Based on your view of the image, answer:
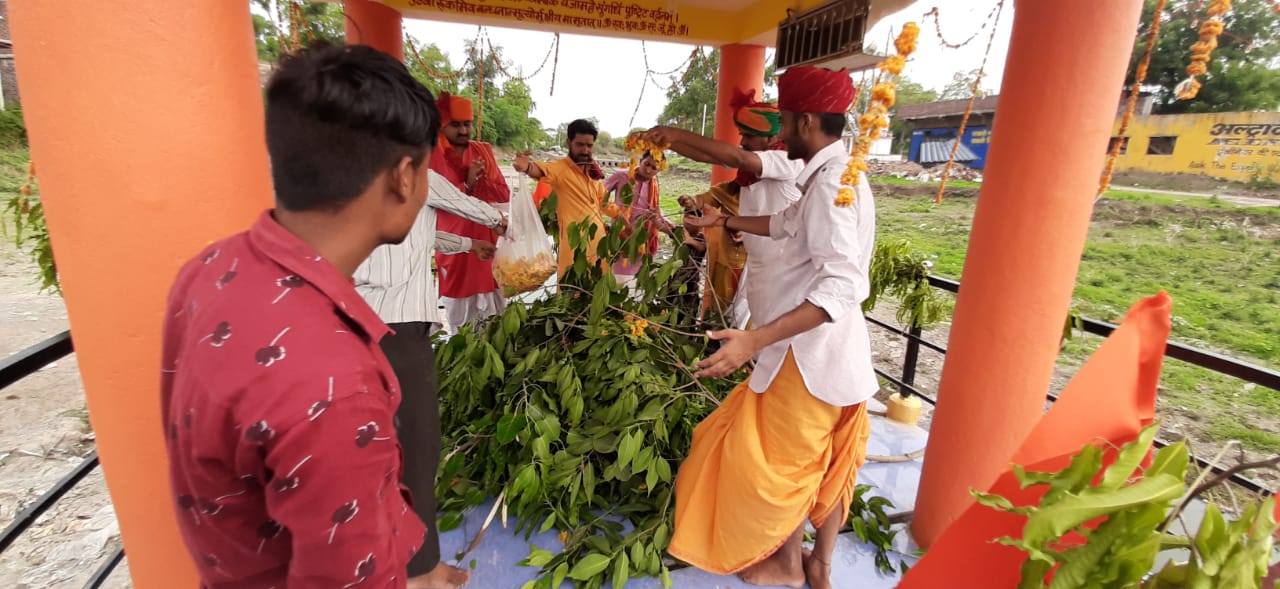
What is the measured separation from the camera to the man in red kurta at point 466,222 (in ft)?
13.1

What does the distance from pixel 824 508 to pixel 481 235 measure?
2938 mm

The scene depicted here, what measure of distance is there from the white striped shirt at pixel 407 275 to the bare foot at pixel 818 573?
1732 mm

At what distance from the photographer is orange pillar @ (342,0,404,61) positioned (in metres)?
4.35

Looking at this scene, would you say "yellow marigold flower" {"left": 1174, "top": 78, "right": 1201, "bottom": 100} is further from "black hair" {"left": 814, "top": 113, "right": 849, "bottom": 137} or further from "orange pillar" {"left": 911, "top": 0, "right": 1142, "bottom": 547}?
"black hair" {"left": 814, "top": 113, "right": 849, "bottom": 137}

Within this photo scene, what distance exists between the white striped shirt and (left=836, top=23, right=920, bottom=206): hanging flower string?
4.22 ft

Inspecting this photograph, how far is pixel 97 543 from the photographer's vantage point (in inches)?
121


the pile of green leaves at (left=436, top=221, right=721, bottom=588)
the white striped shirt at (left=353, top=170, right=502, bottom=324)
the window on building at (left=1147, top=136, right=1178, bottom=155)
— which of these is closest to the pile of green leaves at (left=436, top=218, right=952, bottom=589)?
the pile of green leaves at (left=436, top=221, right=721, bottom=588)

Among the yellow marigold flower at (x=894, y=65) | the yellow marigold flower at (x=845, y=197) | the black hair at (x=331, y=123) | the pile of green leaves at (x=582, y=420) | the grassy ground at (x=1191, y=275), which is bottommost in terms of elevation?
the grassy ground at (x=1191, y=275)

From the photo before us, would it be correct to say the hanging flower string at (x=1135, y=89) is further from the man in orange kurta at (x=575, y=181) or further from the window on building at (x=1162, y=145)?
the window on building at (x=1162, y=145)

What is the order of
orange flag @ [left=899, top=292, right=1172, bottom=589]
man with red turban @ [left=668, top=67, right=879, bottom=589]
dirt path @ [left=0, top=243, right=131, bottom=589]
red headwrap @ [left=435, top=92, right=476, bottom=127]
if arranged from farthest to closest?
red headwrap @ [left=435, top=92, right=476, bottom=127], dirt path @ [left=0, top=243, right=131, bottom=589], man with red turban @ [left=668, top=67, right=879, bottom=589], orange flag @ [left=899, top=292, right=1172, bottom=589]

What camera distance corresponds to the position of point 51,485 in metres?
3.69

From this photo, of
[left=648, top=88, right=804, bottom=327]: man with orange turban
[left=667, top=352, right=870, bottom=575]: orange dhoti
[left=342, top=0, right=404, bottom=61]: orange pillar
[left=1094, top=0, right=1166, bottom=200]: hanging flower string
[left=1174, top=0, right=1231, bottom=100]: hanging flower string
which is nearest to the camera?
[left=1174, top=0, right=1231, bottom=100]: hanging flower string

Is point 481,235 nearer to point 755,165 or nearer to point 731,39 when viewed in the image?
point 755,165

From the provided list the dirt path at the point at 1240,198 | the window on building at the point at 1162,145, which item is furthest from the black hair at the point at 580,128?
the dirt path at the point at 1240,198
